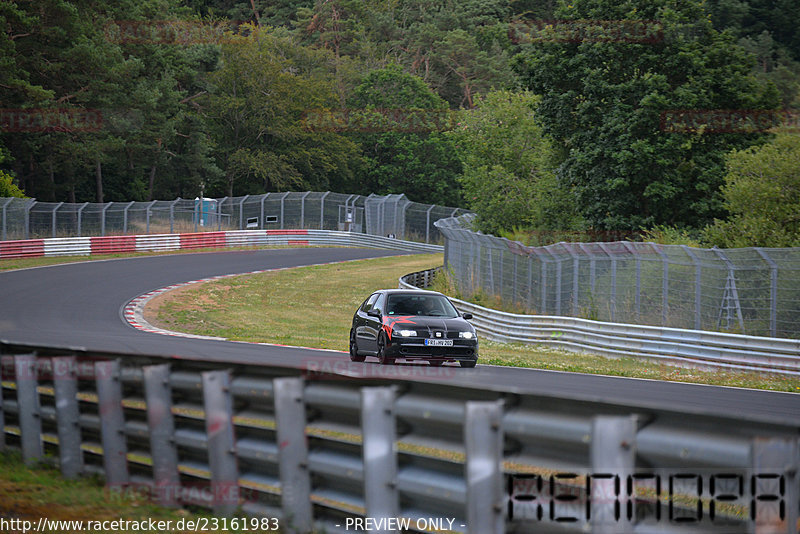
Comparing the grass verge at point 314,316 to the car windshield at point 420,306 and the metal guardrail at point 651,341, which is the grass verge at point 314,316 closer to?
the metal guardrail at point 651,341

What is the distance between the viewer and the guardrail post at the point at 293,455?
5.50 m

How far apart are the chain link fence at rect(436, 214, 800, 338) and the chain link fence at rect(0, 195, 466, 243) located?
30874 millimetres

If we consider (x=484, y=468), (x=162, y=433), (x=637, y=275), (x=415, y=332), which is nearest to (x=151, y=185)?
(x=637, y=275)

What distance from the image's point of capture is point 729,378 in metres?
18.4

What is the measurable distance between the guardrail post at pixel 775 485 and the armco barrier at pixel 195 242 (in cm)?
4510

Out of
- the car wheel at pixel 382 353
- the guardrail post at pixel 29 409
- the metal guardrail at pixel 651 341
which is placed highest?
the guardrail post at pixel 29 409

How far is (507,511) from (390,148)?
82017 millimetres

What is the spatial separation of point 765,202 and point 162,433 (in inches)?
893

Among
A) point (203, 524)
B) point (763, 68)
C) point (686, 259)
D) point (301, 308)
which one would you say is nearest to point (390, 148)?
point (763, 68)

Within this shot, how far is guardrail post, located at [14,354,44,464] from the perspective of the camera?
305 inches

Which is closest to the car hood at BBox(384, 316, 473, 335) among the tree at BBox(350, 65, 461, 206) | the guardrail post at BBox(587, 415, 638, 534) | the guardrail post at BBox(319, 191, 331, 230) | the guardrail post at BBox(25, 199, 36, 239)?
the guardrail post at BBox(587, 415, 638, 534)

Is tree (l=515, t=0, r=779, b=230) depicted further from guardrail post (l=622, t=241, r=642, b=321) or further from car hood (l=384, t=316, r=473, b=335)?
car hood (l=384, t=316, r=473, b=335)

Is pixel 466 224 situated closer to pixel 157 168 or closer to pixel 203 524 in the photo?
pixel 157 168

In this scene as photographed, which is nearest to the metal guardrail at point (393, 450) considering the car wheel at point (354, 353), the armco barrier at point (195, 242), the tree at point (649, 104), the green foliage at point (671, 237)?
the car wheel at point (354, 353)
